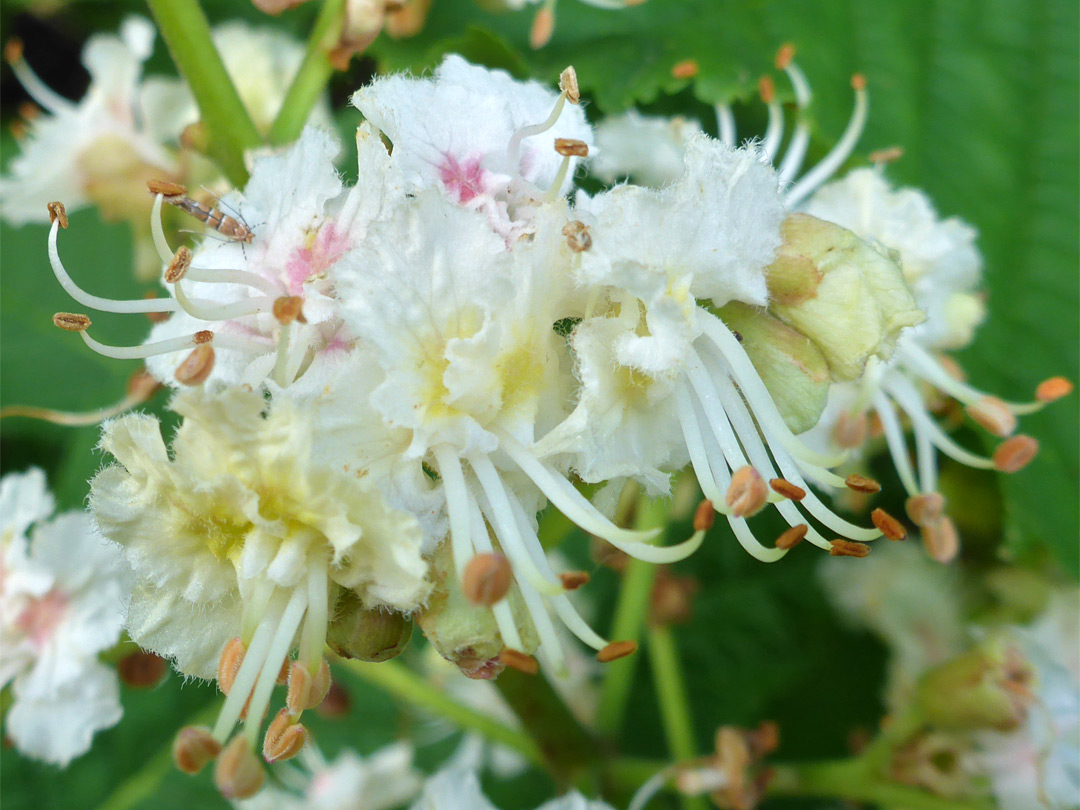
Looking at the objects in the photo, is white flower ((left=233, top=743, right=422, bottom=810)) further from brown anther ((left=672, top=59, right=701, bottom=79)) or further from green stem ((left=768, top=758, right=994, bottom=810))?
brown anther ((left=672, top=59, right=701, bottom=79))

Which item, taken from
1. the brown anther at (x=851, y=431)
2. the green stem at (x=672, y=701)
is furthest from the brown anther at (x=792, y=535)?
the green stem at (x=672, y=701)

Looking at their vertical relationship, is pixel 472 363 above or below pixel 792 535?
above

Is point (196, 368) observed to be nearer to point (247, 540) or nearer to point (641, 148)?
point (247, 540)

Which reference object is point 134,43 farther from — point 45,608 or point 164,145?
point 45,608

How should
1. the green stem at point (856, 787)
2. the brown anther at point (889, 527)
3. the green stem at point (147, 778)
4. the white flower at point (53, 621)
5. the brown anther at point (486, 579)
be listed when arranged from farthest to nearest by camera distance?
1. the green stem at point (147, 778)
2. the green stem at point (856, 787)
3. the white flower at point (53, 621)
4. the brown anther at point (889, 527)
5. the brown anther at point (486, 579)

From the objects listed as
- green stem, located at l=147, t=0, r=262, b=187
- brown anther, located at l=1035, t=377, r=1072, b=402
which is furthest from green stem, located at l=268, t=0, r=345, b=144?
brown anther, located at l=1035, t=377, r=1072, b=402

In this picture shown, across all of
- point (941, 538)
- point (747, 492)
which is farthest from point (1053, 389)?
point (747, 492)

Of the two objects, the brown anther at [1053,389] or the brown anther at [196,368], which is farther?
the brown anther at [1053,389]

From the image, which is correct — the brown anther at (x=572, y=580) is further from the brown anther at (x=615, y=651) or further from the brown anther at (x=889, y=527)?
the brown anther at (x=889, y=527)
